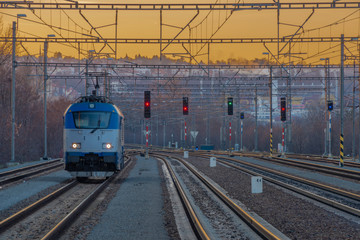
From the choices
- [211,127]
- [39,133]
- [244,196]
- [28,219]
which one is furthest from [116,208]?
[211,127]

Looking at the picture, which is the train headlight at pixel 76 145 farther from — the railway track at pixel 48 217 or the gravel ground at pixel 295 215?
the gravel ground at pixel 295 215

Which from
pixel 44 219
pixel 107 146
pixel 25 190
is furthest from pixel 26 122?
pixel 44 219

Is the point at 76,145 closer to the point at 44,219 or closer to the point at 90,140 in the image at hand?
the point at 90,140

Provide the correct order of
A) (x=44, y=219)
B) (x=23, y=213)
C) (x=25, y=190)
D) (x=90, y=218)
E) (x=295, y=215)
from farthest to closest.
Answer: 1. (x=25, y=190)
2. (x=295, y=215)
3. (x=23, y=213)
4. (x=90, y=218)
5. (x=44, y=219)

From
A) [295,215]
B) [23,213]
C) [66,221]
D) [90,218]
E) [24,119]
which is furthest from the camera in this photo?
[24,119]

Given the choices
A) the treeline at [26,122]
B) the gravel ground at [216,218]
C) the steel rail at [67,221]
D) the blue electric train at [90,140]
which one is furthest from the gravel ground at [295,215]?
the treeline at [26,122]

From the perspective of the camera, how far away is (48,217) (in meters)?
12.4

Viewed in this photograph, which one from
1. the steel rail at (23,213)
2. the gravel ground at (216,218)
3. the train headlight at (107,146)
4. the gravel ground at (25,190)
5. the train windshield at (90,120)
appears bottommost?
the gravel ground at (25,190)

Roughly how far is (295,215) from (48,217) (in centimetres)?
634

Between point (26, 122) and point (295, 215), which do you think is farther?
point (26, 122)

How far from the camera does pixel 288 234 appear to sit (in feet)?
34.1

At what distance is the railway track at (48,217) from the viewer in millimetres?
10375

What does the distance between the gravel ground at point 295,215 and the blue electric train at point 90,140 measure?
488cm

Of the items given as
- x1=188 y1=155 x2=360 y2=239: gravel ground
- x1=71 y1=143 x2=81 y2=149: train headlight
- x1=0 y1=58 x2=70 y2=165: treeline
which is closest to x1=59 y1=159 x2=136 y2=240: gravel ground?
x1=71 y1=143 x2=81 y2=149: train headlight
